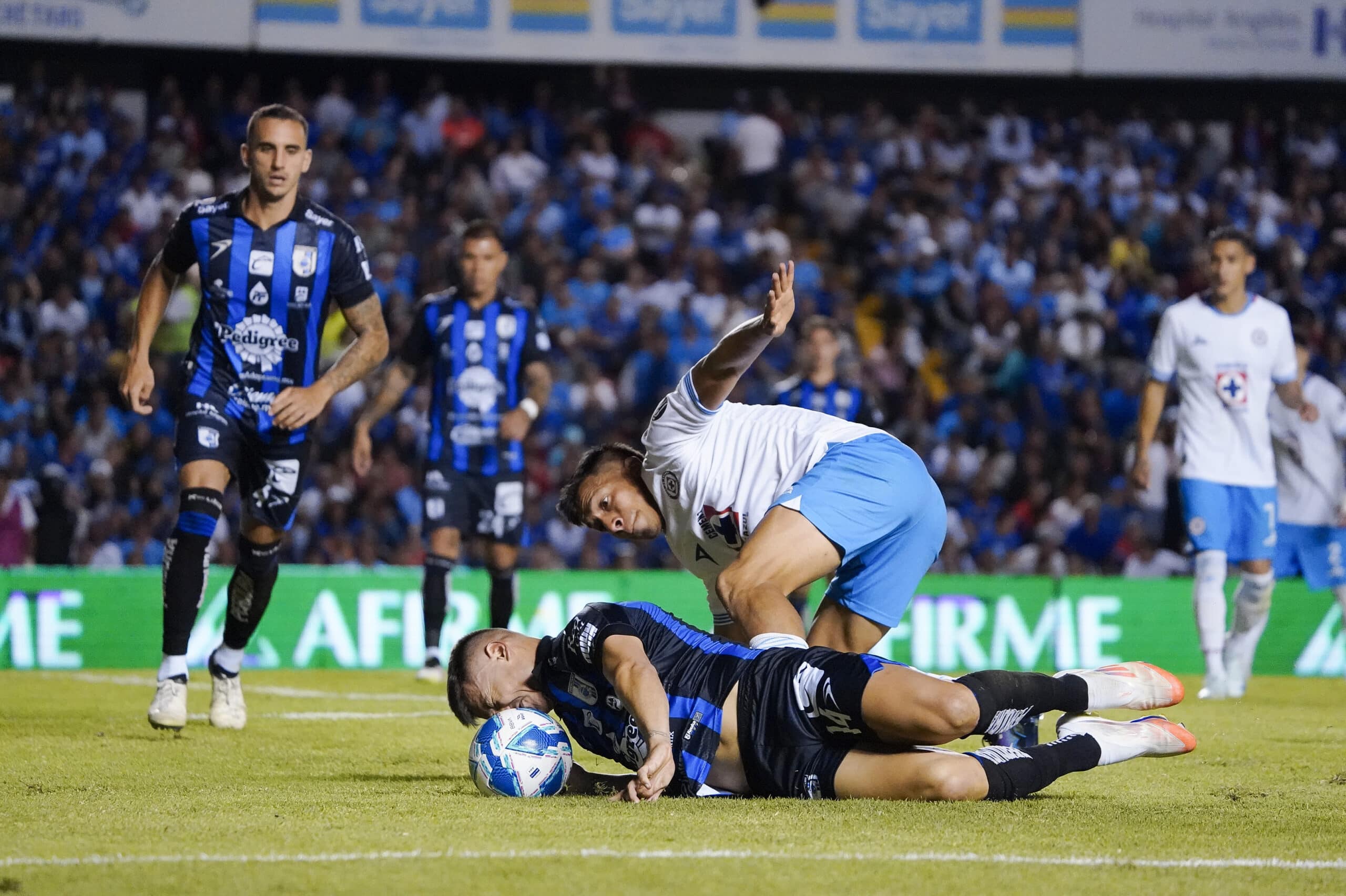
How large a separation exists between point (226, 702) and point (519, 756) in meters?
2.86

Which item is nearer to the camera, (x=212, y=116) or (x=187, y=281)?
(x=187, y=281)

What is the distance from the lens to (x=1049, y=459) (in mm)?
16281

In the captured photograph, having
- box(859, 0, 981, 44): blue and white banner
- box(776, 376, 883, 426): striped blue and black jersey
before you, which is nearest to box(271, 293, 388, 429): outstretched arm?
box(776, 376, 883, 426): striped blue and black jersey

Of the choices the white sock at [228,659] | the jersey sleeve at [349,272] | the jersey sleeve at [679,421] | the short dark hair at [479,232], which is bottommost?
the white sock at [228,659]

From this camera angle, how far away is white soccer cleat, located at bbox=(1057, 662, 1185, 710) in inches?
208

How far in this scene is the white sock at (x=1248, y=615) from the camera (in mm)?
9719

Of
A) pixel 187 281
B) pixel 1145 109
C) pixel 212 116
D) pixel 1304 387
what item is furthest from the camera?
pixel 1145 109

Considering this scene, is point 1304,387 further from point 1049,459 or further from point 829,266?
point 829,266

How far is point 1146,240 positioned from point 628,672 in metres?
15.7

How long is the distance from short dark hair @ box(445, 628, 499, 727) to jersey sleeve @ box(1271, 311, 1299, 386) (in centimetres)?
603

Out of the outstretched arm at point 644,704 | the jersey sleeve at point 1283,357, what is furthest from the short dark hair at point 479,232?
the outstretched arm at point 644,704

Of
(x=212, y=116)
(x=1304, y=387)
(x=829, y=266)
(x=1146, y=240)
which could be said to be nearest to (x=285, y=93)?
(x=212, y=116)

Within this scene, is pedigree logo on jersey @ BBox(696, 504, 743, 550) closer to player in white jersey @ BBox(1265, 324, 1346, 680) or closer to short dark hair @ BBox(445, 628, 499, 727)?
short dark hair @ BBox(445, 628, 499, 727)

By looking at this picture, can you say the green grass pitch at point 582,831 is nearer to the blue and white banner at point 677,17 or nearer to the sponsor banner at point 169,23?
the sponsor banner at point 169,23
